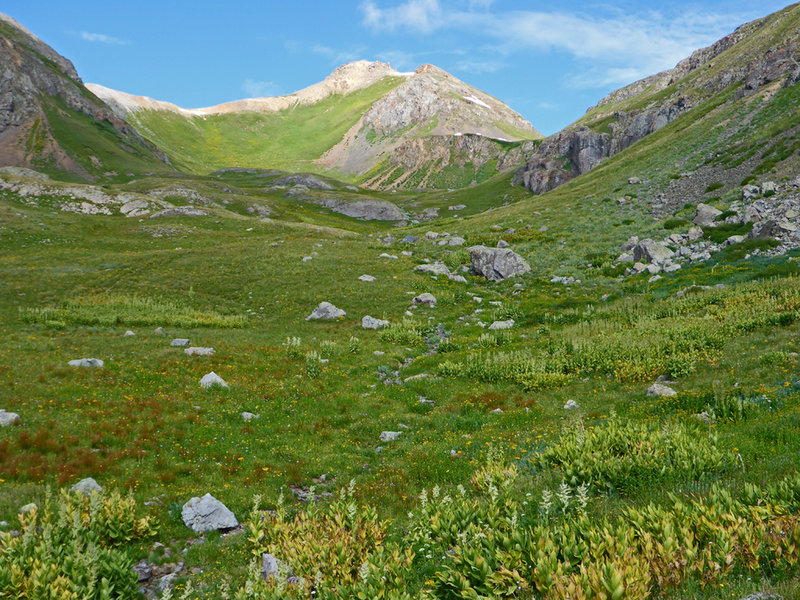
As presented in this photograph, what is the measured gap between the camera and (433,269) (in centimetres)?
4428

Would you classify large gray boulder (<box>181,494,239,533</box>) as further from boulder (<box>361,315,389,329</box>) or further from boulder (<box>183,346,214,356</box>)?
boulder (<box>361,315,389,329</box>)

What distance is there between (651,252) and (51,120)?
19641cm

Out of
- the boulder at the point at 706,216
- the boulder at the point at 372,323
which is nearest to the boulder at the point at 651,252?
the boulder at the point at 706,216

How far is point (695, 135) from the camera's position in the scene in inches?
2773

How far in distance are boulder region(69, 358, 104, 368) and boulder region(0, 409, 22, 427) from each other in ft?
18.1

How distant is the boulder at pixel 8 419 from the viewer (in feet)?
43.7

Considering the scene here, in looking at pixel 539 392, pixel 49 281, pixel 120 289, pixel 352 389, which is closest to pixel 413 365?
pixel 352 389

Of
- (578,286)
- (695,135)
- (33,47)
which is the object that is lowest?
(578,286)

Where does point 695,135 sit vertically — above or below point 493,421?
above

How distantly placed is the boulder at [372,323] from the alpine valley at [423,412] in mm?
1294

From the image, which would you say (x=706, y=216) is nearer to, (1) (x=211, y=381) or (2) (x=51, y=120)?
(1) (x=211, y=381)

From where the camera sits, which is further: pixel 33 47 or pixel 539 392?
pixel 33 47

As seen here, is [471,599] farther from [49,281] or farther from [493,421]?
[49,281]

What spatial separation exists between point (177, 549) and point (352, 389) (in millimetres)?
11055
